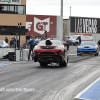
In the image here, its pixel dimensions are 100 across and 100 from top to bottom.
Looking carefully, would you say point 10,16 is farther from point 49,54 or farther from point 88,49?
point 49,54

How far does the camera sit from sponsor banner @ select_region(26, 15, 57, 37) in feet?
194

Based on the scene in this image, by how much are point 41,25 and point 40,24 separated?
269 millimetres

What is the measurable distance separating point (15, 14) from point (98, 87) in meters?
37.7

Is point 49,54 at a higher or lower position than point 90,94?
higher

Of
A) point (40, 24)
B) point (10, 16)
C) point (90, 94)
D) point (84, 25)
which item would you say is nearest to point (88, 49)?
point (10, 16)

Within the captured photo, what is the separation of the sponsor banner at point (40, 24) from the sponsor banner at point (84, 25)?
28.3 feet

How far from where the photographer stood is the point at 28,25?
5925 centimetres

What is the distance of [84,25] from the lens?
232ft

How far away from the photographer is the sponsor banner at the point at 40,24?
194ft

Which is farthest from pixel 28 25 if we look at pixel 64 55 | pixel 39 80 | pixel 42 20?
pixel 39 80

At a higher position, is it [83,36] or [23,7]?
[23,7]

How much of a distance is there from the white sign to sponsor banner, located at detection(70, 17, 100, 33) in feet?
30.6

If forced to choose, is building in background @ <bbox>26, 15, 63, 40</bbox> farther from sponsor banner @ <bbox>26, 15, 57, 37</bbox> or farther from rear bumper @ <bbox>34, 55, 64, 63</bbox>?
rear bumper @ <bbox>34, 55, 64, 63</bbox>

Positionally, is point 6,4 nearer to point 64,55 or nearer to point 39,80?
point 64,55
